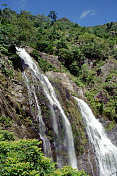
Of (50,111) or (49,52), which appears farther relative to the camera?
(49,52)

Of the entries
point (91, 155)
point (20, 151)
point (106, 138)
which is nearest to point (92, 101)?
point (106, 138)

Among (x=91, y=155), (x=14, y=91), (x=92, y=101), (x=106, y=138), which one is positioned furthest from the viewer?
(x=92, y=101)

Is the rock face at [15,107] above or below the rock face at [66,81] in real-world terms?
below

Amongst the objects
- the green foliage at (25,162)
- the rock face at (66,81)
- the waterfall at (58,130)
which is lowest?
the green foliage at (25,162)

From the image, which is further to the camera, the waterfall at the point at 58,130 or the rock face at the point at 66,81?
the rock face at the point at 66,81

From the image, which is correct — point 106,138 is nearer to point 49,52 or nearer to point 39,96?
point 39,96

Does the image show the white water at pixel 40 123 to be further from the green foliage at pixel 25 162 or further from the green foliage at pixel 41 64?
the green foliage at pixel 41 64

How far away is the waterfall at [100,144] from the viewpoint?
14.0m

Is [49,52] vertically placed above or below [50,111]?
above

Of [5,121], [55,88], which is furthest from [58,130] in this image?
[5,121]

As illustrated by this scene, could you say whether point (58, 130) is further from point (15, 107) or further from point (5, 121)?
point (5, 121)

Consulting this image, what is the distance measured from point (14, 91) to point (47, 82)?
15.8 feet

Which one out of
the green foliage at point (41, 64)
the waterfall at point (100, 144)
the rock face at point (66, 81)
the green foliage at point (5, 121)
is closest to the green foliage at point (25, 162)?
the green foliage at point (5, 121)

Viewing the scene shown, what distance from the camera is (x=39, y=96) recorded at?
511 inches
